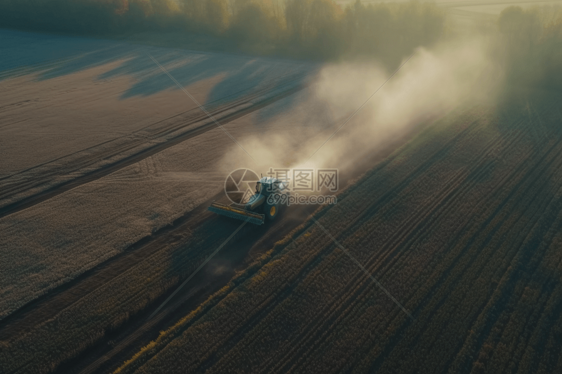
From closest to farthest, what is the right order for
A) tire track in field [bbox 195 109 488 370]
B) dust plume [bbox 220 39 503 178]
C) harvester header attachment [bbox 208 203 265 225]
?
1. tire track in field [bbox 195 109 488 370]
2. harvester header attachment [bbox 208 203 265 225]
3. dust plume [bbox 220 39 503 178]

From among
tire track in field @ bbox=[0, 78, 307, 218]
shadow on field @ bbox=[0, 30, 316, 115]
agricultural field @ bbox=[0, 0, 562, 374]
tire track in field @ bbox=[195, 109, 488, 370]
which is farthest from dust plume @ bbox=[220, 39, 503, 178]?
tire track in field @ bbox=[195, 109, 488, 370]

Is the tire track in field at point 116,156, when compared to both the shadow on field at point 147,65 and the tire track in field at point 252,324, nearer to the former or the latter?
the shadow on field at point 147,65

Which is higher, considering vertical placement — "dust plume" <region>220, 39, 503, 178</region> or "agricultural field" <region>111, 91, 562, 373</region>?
"dust plume" <region>220, 39, 503, 178</region>

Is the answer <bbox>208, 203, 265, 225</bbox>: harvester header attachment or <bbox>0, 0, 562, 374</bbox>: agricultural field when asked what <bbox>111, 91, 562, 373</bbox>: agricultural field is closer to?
<bbox>0, 0, 562, 374</bbox>: agricultural field

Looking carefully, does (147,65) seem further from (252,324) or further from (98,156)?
(252,324)

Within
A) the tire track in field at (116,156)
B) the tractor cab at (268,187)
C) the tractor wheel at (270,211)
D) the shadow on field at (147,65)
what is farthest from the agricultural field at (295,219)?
the tractor cab at (268,187)

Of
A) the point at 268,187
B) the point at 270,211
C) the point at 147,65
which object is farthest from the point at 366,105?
the point at 147,65
